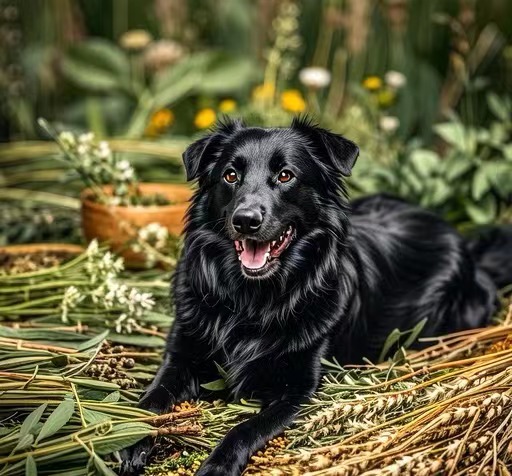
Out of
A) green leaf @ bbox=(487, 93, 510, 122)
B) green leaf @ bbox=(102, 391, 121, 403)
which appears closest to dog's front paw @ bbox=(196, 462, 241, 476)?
green leaf @ bbox=(102, 391, 121, 403)

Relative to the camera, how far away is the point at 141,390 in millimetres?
2781

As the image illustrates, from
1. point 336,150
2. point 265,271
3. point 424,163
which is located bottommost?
point 424,163

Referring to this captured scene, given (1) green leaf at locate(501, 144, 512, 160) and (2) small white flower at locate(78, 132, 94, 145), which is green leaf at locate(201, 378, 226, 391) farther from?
(1) green leaf at locate(501, 144, 512, 160)

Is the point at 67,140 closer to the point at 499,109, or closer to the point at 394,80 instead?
the point at 394,80

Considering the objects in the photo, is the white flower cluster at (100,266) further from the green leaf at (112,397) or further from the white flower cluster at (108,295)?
the green leaf at (112,397)

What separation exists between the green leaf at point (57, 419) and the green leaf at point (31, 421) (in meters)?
0.03

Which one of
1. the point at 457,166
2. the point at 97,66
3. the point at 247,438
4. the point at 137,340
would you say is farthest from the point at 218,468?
the point at 97,66

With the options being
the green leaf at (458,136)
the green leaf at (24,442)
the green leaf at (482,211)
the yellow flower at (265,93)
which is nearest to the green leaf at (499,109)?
the green leaf at (458,136)

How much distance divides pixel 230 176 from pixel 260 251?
0.95ft

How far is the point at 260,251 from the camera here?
278 cm

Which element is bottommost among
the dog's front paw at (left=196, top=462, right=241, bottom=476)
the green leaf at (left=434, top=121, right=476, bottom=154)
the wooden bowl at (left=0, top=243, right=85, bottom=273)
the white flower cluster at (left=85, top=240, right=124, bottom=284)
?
the wooden bowl at (left=0, top=243, right=85, bottom=273)

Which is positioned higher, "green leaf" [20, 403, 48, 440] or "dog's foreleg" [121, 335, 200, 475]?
"green leaf" [20, 403, 48, 440]

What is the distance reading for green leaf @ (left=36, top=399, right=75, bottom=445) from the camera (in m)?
2.27

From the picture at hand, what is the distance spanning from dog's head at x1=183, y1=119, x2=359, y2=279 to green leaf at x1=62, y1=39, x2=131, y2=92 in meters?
3.83
